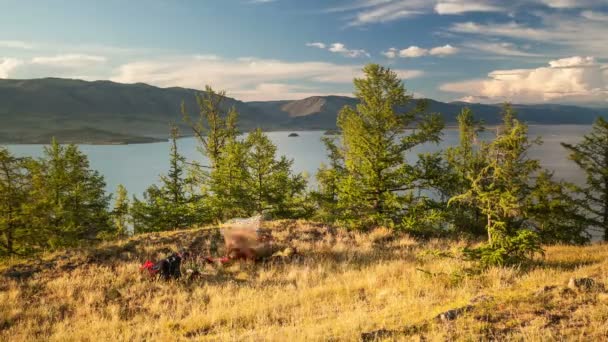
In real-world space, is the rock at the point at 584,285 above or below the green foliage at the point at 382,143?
below

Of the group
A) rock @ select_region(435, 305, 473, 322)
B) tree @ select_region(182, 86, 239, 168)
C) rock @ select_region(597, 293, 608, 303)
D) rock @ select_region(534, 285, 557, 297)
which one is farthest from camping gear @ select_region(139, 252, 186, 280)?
tree @ select_region(182, 86, 239, 168)

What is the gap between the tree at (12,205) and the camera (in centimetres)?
1605

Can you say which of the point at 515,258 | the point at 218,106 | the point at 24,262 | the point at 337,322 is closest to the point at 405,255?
the point at 515,258

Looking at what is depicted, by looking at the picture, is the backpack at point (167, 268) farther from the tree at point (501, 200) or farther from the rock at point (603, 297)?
the rock at point (603, 297)

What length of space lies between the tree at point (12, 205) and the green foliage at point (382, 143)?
1496 cm

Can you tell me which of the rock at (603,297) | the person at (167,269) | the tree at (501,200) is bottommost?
the person at (167,269)

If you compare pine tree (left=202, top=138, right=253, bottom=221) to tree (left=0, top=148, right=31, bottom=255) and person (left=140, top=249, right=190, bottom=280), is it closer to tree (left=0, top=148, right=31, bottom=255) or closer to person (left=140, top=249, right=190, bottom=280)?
tree (left=0, top=148, right=31, bottom=255)

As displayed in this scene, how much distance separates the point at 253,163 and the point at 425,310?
63.2ft

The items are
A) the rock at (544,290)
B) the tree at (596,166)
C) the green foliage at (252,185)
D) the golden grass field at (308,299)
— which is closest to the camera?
the golden grass field at (308,299)

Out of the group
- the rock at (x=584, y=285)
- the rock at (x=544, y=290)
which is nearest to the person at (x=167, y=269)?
the rock at (x=544, y=290)

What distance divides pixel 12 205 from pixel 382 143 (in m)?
17.4

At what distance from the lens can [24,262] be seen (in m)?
12.8

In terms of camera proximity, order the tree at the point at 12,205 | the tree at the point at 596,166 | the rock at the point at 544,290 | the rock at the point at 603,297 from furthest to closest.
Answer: the tree at the point at 596,166
the tree at the point at 12,205
the rock at the point at 544,290
the rock at the point at 603,297

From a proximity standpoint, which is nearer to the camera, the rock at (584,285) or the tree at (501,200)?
the rock at (584,285)
